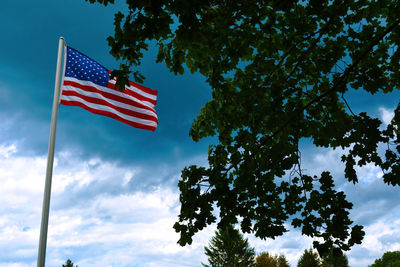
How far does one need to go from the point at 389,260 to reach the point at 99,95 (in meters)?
56.0

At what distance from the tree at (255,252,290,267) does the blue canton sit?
4562 cm

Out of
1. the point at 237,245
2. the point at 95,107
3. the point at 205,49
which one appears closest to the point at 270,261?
the point at 237,245

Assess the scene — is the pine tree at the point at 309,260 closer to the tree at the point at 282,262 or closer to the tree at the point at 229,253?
the tree at the point at 282,262

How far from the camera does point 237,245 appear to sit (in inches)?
1471

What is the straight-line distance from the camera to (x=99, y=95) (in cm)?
1052

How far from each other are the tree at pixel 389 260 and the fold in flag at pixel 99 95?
1982 inches

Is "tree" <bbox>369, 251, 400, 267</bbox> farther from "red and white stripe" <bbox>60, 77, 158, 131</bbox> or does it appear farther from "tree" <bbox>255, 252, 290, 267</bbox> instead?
"red and white stripe" <bbox>60, 77, 158, 131</bbox>

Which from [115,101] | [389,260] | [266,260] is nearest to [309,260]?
[266,260]

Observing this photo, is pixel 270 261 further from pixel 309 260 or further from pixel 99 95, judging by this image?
pixel 99 95

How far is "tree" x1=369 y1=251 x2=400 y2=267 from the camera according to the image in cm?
4795

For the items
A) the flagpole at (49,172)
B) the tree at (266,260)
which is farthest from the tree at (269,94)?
the tree at (266,260)

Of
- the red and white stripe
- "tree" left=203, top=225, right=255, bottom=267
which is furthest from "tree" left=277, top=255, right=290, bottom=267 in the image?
the red and white stripe

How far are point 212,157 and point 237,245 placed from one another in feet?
111

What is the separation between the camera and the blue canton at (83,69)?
1018cm
